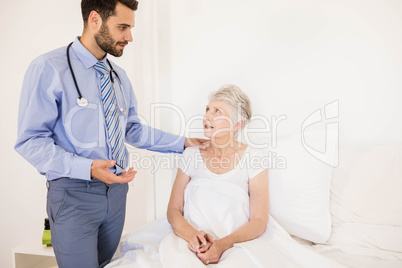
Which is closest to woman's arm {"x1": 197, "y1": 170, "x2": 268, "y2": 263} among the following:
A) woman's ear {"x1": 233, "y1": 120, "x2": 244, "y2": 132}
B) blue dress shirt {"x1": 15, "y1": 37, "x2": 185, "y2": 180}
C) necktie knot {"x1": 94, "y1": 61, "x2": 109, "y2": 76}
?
woman's ear {"x1": 233, "y1": 120, "x2": 244, "y2": 132}

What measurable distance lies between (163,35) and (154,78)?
34 cm

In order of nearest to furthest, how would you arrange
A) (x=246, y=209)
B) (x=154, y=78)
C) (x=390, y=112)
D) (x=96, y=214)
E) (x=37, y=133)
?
1. (x=37, y=133)
2. (x=96, y=214)
3. (x=246, y=209)
4. (x=390, y=112)
5. (x=154, y=78)

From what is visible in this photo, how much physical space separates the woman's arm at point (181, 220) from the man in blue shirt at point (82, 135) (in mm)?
270

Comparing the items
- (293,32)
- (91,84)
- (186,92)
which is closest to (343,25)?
(293,32)

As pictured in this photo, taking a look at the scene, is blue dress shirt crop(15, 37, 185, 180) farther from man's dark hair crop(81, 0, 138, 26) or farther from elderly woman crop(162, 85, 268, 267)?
elderly woman crop(162, 85, 268, 267)

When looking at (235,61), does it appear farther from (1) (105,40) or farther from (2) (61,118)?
(2) (61,118)

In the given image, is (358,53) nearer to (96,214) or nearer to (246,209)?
(246,209)

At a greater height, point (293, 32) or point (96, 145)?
point (293, 32)

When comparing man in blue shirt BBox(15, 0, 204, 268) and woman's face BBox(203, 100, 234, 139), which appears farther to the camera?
woman's face BBox(203, 100, 234, 139)

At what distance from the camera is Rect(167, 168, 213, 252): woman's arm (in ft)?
4.44

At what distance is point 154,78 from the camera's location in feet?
7.20

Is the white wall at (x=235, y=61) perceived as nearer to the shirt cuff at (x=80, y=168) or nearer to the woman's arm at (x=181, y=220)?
the woman's arm at (x=181, y=220)

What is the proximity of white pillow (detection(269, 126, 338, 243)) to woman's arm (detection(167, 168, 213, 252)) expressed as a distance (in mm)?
506

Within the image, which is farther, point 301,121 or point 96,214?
point 301,121
